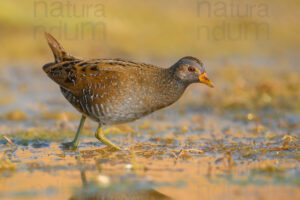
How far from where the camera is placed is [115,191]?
187 inches

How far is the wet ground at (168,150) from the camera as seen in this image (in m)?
4.80

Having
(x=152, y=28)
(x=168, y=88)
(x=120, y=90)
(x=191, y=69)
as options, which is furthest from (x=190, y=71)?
(x=152, y=28)

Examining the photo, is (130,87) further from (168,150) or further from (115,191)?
(115,191)

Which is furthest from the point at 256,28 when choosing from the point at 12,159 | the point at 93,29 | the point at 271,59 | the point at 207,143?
the point at 12,159

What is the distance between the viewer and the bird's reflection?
4.59 meters

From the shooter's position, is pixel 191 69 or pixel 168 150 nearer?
pixel 191 69

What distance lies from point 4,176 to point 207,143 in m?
2.74

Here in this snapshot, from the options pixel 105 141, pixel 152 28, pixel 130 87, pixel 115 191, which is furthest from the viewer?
pixel 152 28

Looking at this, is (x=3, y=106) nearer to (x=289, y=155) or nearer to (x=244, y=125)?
(x=244, y=125)

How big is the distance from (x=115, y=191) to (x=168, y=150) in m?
1.85

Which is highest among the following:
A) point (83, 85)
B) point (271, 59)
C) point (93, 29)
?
point (93, 29)

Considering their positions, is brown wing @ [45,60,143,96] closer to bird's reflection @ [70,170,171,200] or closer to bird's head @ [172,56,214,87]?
bird's head @ [172,56,214,87]

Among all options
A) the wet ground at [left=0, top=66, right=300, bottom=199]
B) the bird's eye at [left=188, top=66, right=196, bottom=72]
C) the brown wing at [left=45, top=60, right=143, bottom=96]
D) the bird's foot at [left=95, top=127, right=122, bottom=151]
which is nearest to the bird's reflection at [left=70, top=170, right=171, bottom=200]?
the wet ground at [left=0, top=66, right=300, bottom=199]

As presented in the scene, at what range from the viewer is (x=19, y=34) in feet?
47.8
